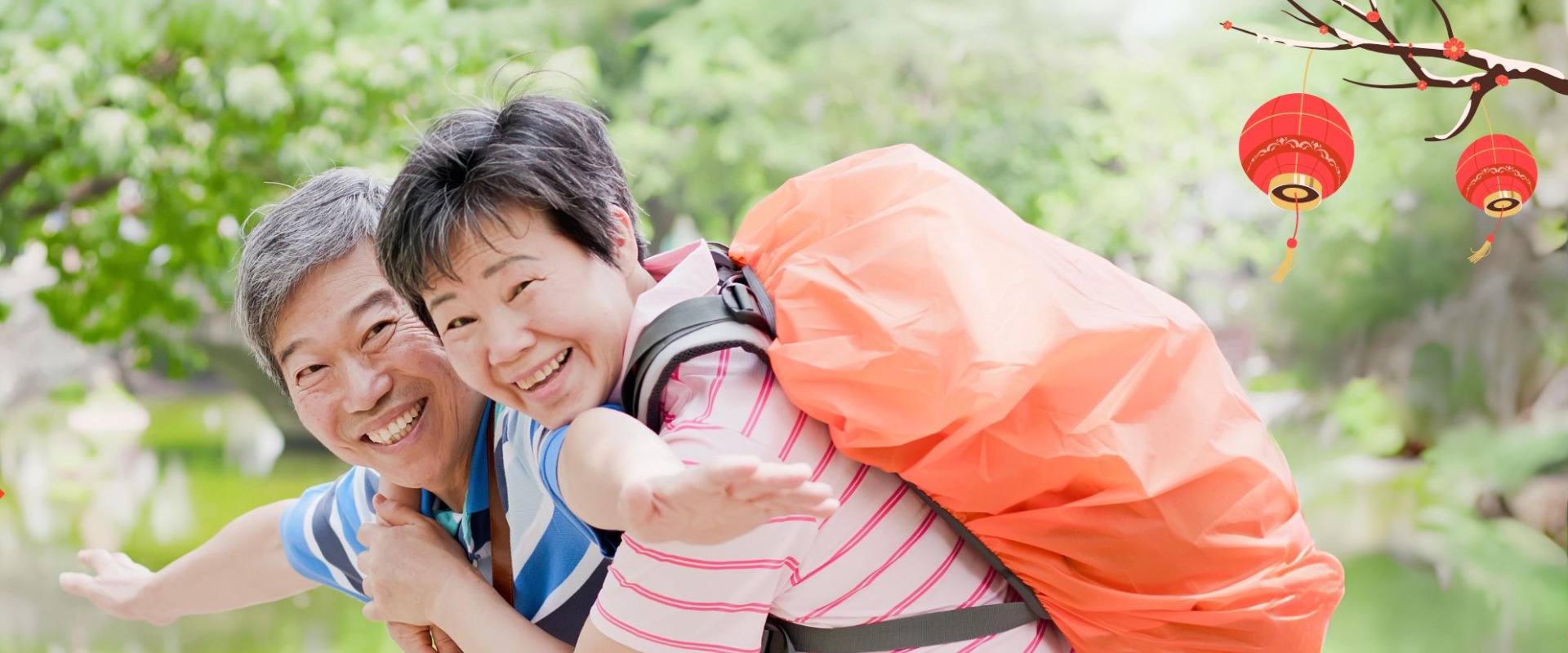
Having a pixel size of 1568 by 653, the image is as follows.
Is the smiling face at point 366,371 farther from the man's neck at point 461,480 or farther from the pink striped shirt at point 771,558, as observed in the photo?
the pink striped shirt at point 771,558

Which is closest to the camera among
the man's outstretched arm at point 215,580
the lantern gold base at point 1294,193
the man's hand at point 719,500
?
the man's hand at point 719,500

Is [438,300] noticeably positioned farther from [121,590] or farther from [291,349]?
[121,590]

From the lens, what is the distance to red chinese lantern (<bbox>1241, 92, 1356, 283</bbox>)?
254cm

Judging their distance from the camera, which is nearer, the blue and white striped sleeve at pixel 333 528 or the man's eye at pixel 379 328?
the man's eye at pixel 379 328

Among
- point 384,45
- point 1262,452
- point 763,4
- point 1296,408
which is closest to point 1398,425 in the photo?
point 1296,408

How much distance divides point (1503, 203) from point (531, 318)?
2739 millimetres

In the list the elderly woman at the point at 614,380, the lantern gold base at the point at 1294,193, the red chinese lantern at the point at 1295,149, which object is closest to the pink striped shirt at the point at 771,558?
the elderly woman at the point at 614,380

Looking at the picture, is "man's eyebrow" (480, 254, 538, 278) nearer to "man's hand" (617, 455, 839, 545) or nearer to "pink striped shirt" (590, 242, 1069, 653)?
"pink striped shirt" (590, 242, 1069, 653)

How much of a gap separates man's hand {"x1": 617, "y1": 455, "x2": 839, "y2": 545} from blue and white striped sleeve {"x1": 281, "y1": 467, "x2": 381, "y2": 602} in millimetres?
715

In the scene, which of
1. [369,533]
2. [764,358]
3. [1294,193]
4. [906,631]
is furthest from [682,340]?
[1294,193]

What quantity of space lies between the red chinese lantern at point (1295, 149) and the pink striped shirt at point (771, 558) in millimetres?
1652

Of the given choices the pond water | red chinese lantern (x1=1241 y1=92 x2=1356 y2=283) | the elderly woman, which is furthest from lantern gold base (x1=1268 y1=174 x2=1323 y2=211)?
the pond water

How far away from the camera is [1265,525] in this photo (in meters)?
1.01

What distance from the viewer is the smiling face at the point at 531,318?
3.42 ft
